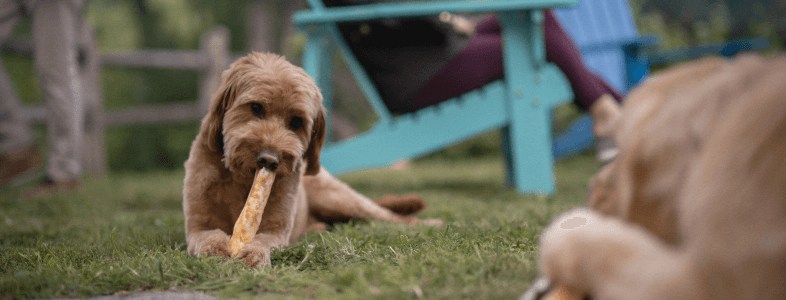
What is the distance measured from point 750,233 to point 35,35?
5.75 metres

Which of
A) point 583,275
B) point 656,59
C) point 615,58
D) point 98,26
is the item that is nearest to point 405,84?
point 615,58

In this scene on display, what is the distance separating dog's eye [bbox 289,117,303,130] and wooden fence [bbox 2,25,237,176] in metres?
4.16

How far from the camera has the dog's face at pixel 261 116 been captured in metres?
2.13

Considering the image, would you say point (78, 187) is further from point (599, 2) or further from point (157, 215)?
point (599, 2)

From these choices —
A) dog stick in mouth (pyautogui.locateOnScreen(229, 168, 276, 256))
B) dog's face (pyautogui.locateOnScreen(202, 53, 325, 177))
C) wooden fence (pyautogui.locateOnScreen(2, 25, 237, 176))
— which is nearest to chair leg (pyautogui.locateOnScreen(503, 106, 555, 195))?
dog's face (pyautogui.locateOnScreen(202, 53, 325, 177))

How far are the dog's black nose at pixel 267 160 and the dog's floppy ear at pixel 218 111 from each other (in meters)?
0.28

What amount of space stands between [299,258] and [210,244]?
354 mm

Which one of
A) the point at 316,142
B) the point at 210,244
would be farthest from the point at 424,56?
the point at 210,244

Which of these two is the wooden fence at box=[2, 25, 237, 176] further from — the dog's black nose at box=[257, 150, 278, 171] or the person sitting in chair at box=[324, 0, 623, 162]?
the dog's black nose at box=[257, 150, 278, 171]

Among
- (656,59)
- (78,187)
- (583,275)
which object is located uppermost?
(583,275)

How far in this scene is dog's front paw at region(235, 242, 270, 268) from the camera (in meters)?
2.05

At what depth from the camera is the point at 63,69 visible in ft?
16.9

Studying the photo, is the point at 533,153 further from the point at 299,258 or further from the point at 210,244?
the point at 210,244

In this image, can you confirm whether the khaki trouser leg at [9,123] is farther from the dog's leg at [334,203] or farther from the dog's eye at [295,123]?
the dog's eye at [295,123]
